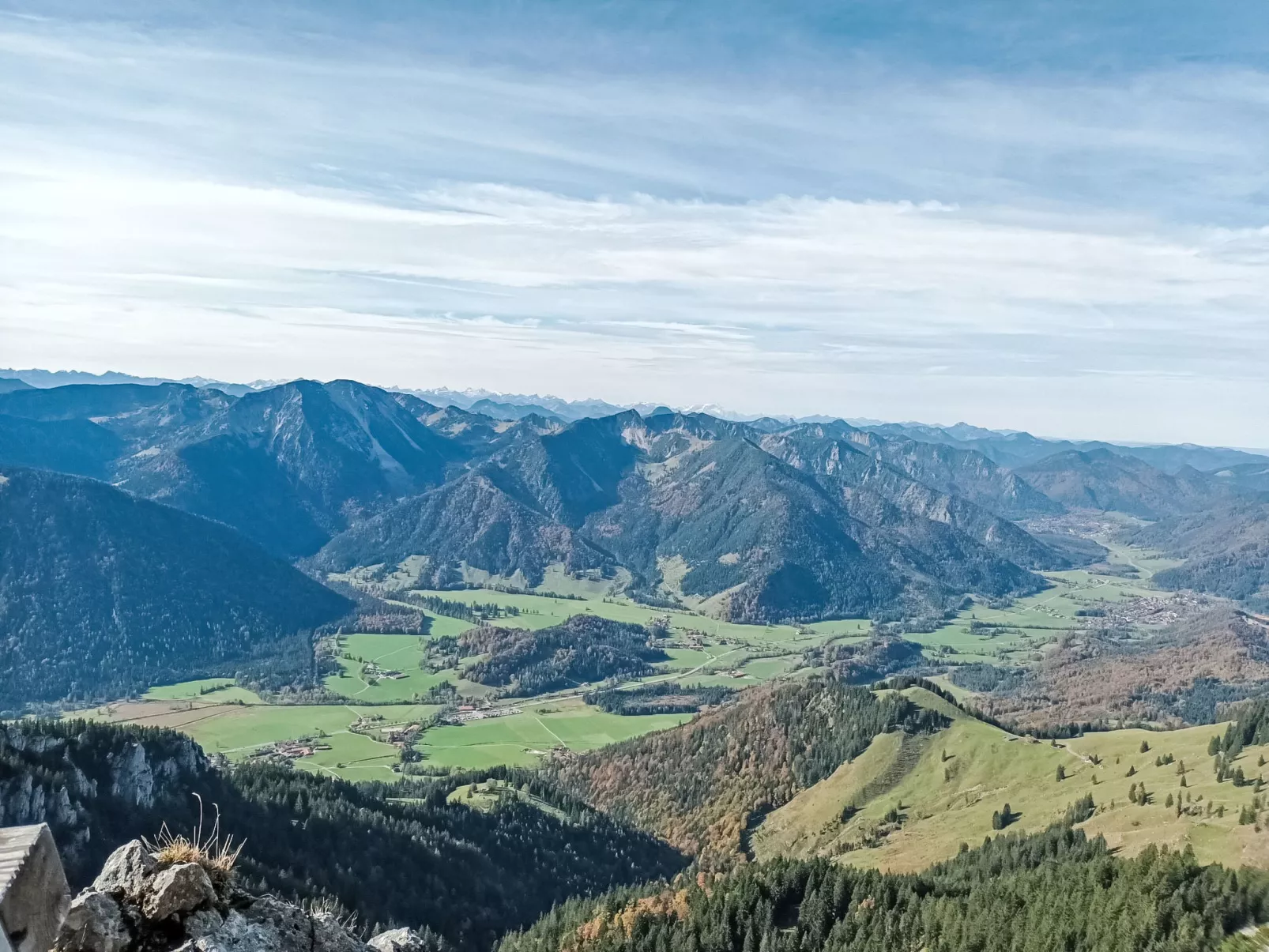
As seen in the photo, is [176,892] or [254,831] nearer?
[176,892]

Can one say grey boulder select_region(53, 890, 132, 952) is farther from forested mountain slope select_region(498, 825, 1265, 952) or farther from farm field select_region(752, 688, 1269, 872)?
farm field select_region(752, 688, 1269, 872)

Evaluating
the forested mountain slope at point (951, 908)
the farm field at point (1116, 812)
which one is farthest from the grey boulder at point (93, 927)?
the farm field at point (1116, 812)

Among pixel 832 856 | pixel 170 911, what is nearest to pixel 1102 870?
pixel 832 856

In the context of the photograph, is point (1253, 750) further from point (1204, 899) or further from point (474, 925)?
point (474, 925)

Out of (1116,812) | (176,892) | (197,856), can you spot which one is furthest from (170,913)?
(1116,812)

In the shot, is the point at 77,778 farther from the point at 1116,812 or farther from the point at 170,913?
the point at 1116,812

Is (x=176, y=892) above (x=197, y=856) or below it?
below

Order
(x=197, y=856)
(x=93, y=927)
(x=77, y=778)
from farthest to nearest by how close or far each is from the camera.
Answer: (x=77, y=778) → (x=197, y=856) → (x=93, y=927)

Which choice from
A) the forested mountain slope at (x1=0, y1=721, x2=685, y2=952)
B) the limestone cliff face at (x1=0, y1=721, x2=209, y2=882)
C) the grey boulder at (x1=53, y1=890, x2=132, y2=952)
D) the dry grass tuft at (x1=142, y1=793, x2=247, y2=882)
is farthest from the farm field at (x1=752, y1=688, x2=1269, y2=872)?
the limestone cliff face at (x1=0, y1=721, x2=209, y2=882)

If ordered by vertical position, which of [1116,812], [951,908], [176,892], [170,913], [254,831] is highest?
[176,892]
